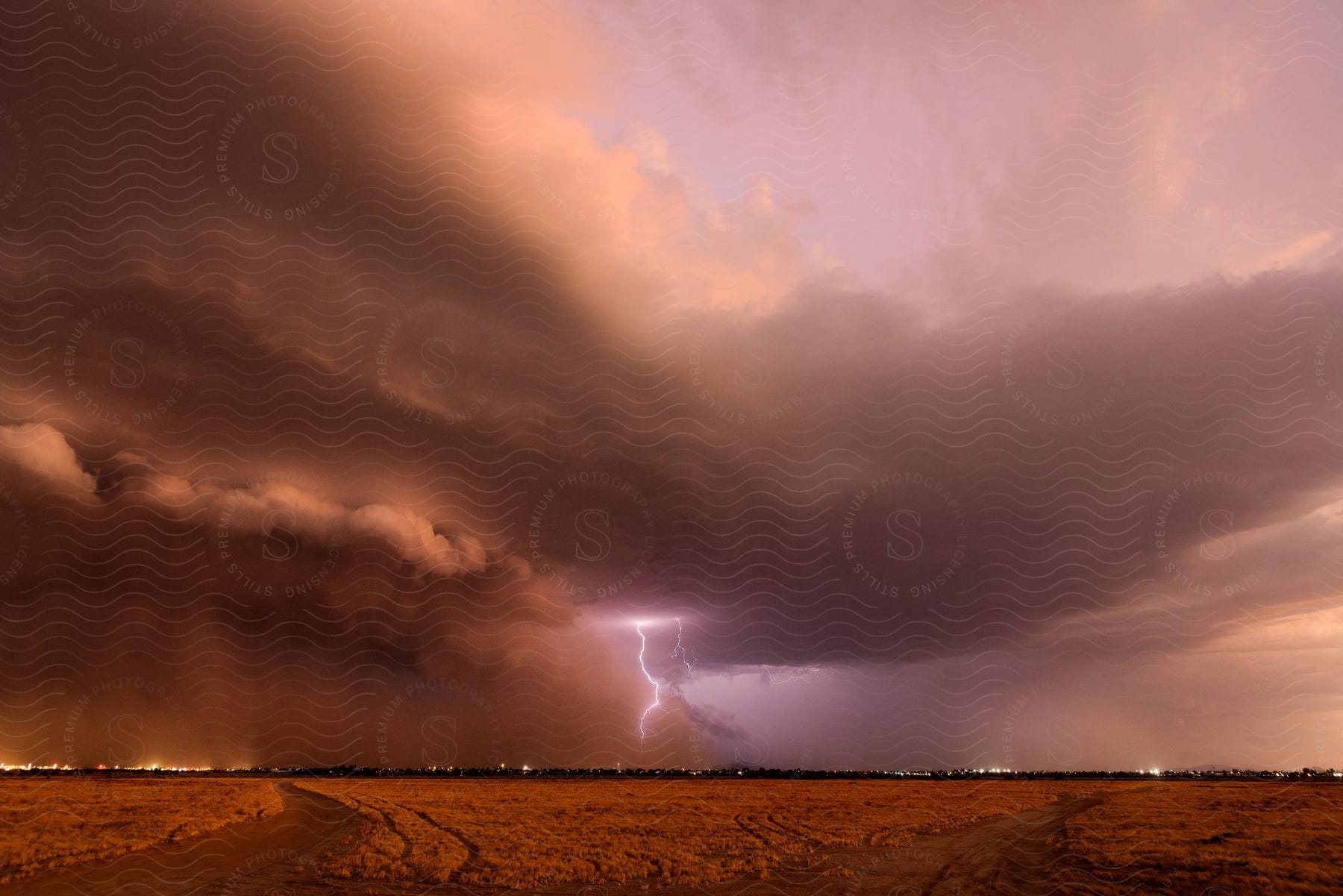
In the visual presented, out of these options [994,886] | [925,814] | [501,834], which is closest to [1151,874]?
[994,886]

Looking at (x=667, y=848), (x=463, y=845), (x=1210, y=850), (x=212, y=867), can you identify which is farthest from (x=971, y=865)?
(x=212, y=867)

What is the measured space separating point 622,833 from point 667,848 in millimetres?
5125

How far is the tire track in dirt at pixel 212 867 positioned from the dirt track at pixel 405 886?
36 mm

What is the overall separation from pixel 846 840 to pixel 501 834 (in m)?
14.5

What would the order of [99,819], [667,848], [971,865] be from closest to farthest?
[971,865], [667,848], [99,819]

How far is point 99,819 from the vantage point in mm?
31000

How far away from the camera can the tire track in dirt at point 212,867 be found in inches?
713

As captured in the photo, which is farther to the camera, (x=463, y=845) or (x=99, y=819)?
(x=99, y=819)

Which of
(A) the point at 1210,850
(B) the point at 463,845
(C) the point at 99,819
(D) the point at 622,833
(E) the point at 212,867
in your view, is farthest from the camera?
(C) the point at 99,819

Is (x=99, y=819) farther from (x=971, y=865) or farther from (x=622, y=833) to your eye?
(x=971, y=865)

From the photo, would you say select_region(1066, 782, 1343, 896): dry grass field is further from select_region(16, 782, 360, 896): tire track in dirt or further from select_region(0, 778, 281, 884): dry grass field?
select_region(0, 778, 281, 884): dry grass field

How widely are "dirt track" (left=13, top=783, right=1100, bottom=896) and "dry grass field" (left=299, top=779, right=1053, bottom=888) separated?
1.25 m

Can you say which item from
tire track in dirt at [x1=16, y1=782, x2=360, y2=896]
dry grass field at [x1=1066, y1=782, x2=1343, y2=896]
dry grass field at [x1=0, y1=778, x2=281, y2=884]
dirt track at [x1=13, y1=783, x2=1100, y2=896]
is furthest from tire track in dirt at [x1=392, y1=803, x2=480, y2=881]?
dry grass field at [x1=1066, y1=782, x2=1343, y2=896]

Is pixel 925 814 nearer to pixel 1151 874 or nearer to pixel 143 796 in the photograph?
pixel 1151 874
